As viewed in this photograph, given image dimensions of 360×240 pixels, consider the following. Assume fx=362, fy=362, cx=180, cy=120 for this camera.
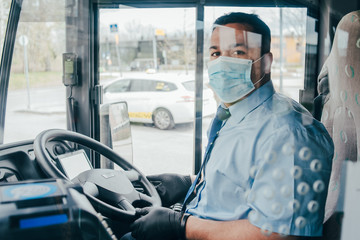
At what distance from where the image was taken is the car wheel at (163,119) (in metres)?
2.07

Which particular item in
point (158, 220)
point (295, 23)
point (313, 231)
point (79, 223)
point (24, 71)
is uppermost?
point (295, 23)

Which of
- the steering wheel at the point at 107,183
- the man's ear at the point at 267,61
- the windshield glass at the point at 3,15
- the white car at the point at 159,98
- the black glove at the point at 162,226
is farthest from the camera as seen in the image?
the white car at the point at 159,98

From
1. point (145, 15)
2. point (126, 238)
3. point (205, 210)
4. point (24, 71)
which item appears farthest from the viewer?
point (145, 15)

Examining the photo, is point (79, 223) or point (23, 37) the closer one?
point (79, 223)

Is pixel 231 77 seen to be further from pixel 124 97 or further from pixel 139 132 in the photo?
pixel 124 97

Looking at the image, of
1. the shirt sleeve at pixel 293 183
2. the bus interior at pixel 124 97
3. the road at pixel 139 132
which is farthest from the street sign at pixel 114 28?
the shirt sleeve at pixel 293 183

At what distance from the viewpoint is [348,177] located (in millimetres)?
827

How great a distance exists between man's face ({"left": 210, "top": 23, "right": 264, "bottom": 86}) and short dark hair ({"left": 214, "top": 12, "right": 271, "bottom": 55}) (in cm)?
1

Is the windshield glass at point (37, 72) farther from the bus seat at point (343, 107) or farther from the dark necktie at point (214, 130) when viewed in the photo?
the bus seat at point (343, 107)

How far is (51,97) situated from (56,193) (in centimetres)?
167

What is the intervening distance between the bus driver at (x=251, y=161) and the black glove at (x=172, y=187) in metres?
0.36

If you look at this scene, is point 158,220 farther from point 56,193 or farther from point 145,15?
point 145,15

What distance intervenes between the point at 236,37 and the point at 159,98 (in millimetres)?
1076

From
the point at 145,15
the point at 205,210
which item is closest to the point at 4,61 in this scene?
the point at 145,15
